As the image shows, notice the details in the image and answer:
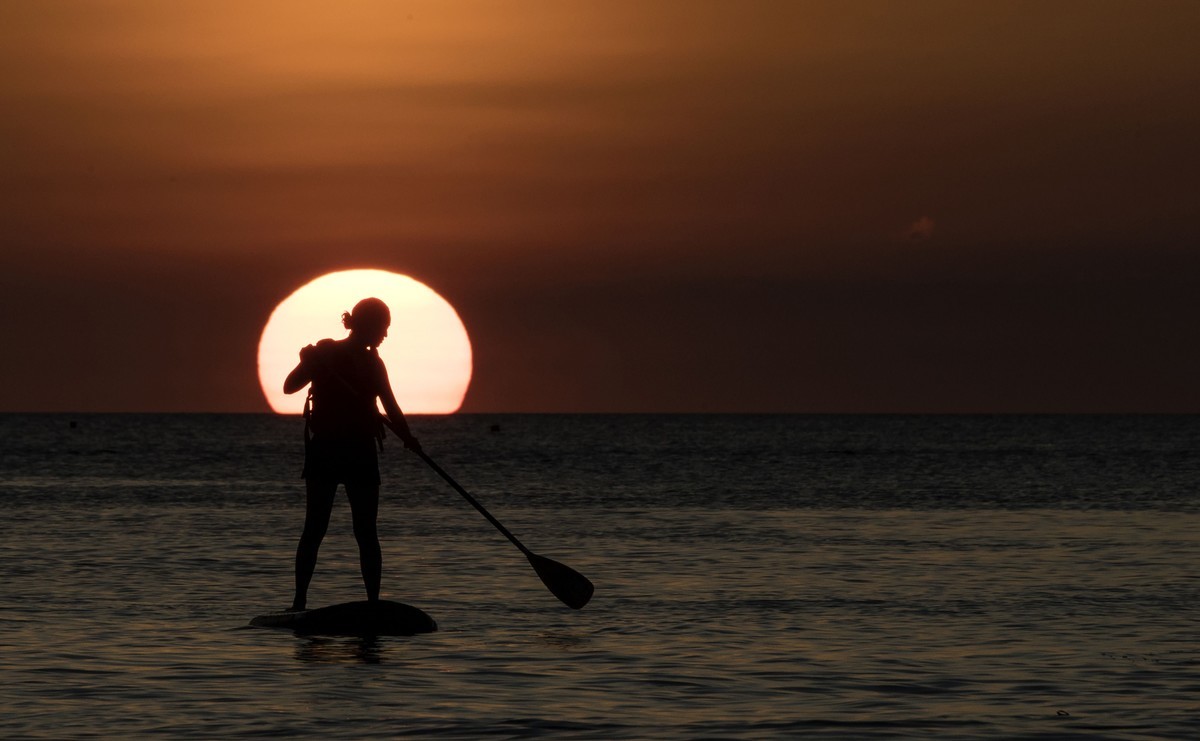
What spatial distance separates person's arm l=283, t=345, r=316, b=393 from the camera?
1259cm

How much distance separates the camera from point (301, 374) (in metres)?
12.7

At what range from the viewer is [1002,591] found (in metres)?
15.9

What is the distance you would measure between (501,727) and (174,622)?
5015mm

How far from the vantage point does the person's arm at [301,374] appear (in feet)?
41.3

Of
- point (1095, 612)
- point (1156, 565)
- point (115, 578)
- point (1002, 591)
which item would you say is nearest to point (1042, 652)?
point (1095, 612)

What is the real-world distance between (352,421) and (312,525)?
0.81 metres

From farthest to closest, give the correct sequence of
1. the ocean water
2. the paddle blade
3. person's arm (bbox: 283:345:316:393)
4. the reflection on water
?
the paddle blade < person's arm (bbox: 283:345:316:393) < the reflection on water < the ocean water

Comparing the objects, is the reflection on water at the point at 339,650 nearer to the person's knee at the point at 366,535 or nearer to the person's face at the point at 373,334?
the person's knee at the point at 366,535

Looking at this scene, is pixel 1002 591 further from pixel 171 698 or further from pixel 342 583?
pixel 171 698

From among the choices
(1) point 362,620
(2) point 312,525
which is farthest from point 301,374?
(1) point 362,620

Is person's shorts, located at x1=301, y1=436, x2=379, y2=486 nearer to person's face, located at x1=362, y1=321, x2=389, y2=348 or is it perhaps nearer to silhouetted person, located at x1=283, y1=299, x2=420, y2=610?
silhouetted person, located at x1=283, y1=299, x2=420, y2=610

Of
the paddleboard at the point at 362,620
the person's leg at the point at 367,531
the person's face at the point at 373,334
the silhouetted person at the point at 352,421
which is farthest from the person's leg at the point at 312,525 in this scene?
the person's face at the point at 373,334

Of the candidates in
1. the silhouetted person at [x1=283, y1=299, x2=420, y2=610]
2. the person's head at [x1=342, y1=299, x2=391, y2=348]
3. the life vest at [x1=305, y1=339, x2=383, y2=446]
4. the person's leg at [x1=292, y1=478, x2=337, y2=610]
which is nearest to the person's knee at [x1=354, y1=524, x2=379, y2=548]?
the silhouetted person at [x1=283, y1=299, x2=420, y2=610]

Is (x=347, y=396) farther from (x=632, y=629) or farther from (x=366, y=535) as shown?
(x=632, y=629)
